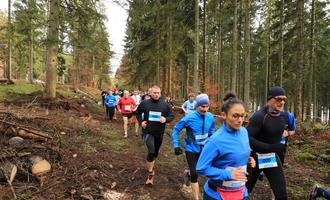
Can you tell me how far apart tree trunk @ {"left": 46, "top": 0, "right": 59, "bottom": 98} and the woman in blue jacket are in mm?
12173

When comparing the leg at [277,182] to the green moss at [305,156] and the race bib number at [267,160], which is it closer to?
the race bib number at [267,160]

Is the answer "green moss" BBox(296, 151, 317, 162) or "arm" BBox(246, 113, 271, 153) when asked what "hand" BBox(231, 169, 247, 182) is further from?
"green moss" BBox(296, 151, 317, 162)

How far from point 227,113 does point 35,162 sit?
14.1 ft

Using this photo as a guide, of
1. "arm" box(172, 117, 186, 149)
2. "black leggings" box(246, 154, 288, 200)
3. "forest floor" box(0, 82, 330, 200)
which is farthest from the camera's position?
"arm" box(172, 117, 186, 149)

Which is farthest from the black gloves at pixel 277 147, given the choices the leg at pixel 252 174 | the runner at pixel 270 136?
the leg at pixel 252 174

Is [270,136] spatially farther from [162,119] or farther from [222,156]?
[162,119]

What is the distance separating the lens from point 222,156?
316 cm

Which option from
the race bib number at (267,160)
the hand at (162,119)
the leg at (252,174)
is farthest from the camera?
the hand at (162,119)

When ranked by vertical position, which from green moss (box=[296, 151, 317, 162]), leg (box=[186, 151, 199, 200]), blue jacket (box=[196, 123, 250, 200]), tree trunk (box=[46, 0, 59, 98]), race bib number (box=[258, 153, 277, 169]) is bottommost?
green moss (box=[296, 151, 317, 162])

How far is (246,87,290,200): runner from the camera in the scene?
462 centimetres

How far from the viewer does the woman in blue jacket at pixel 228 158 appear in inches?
122

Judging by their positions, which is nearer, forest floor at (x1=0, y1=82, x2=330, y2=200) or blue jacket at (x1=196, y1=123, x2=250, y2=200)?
blue jacket at (x1=196, y1=123, x2=250, y2=200)

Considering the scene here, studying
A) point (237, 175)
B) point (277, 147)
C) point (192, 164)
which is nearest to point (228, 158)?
point (237, 175)

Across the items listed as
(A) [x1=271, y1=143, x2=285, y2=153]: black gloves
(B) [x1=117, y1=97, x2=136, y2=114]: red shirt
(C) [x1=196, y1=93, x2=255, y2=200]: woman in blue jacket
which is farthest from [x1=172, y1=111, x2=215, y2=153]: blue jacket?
(B) [x1=117, y1=97, x2=136, y2=114]: red shirt
